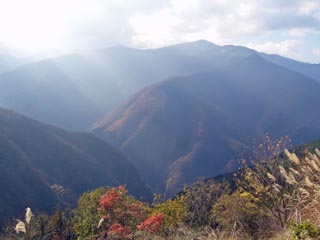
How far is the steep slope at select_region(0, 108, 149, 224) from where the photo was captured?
86.0m

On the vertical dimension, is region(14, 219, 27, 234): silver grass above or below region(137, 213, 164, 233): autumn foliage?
above

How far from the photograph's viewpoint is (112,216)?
444 inches

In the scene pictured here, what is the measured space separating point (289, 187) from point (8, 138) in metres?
110

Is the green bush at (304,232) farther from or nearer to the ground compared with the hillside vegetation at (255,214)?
farther from the ground

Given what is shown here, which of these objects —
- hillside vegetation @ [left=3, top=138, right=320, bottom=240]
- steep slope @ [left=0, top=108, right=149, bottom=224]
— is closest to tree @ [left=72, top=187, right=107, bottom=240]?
hillside vegetation @ [left=3, top=138, right=320, bottom=240]

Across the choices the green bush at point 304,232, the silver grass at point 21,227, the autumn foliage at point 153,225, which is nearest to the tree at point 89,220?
the autumn foliage at point 153,225

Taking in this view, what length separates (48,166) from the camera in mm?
117125

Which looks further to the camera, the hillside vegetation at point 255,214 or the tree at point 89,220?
the tree at point 89,220

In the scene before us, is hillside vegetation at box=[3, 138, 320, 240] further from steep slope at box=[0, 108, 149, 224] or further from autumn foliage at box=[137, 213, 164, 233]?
steep slope at box=[0, 108, 149, 224]

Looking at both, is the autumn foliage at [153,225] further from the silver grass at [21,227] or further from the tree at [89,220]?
the silver grass at [21,227]

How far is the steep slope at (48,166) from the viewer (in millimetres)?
86000

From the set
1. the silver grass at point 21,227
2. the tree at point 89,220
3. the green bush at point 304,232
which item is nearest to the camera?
the green bush at point 304,232

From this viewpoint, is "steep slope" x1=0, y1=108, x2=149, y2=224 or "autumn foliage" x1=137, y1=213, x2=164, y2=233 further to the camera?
"steep slope" x1=0, y1=108, x2=149, y2=224

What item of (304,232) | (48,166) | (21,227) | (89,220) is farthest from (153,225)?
(48,166)
